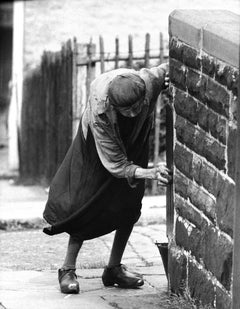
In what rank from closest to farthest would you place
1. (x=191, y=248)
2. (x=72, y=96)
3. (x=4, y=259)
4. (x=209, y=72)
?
(x=209, y=72), (x=191, y=248), (x=4, y=259), (x=72, y=96)

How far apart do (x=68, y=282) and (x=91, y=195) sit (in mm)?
548

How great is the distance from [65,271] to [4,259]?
1.38m

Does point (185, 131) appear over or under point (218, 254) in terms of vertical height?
over

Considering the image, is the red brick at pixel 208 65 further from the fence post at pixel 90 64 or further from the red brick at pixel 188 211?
the fence post at pixel 90 64

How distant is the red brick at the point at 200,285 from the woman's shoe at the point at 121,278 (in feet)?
2.07

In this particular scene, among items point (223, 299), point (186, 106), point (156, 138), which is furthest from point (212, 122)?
point (156, 138)

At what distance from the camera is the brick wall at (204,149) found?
15.4 feet

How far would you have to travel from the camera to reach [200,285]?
517 cm

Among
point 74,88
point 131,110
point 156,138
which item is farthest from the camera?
point 74,88

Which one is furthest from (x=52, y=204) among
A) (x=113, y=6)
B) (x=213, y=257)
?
(x=113, y=6)

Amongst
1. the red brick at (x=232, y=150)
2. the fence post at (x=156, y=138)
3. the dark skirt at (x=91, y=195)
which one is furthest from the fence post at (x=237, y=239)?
the fence post at (x=156, y=138)

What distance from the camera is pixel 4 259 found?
23.4 feet

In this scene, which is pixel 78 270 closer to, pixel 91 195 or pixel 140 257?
pixel 140 257

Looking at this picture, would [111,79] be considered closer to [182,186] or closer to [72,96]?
[182,186]
